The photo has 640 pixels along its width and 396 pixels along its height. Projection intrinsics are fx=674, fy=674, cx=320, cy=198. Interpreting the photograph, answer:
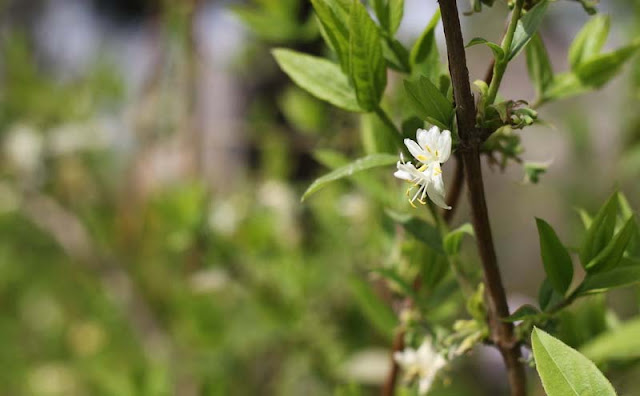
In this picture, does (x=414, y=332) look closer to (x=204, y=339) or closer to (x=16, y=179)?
(x=204, y=339)

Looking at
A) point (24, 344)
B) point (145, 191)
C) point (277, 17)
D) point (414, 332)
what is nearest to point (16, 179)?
point (145, 191)

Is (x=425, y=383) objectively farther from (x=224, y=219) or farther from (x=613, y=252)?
(x=224, y=219)

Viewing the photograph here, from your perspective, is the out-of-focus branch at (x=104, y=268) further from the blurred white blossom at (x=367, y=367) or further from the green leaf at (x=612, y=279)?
the green leaf at (x=612, y=279)

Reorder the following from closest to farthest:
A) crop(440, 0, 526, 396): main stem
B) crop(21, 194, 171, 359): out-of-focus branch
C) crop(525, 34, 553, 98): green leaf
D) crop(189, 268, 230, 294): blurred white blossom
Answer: crop(440, 0, 526, 396): main stem < crop(525, 34, 553, 98): green leaf < crop(189, 268, 230, 294): blurred white blossom < crop(21, 194, 171, 359): out-of-focus branch

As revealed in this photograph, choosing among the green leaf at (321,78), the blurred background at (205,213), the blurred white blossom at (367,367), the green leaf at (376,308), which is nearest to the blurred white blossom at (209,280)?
the blurred background at (205,213)

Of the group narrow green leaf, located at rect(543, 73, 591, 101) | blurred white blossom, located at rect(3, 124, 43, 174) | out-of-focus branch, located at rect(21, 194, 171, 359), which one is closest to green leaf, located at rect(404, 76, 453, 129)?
narrow green leaf, located at rect(543, 73, 591, 101)

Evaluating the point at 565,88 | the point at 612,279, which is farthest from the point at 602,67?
the point at 612,279

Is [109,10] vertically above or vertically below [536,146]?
above

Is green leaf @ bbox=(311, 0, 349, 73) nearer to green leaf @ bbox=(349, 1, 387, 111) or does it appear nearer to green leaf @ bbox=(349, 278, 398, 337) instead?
green leaf @ bbox=(349, 1, 387, 111)
